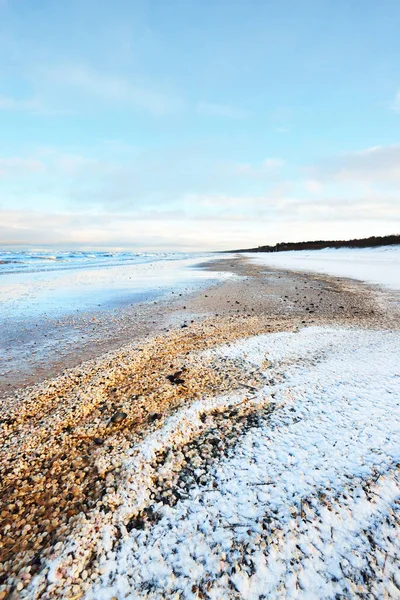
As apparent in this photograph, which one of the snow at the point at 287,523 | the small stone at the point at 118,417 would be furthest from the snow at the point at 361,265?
the small stone at the point at 118,417

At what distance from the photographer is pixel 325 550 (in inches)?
52.3

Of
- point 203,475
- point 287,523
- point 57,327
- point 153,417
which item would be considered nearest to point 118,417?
point 153,417

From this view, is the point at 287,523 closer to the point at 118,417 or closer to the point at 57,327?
the point at 118,417

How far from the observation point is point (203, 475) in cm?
180

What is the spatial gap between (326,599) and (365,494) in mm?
598

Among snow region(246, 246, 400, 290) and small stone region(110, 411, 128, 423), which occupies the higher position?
small stone region(110, 411, 128, 423)

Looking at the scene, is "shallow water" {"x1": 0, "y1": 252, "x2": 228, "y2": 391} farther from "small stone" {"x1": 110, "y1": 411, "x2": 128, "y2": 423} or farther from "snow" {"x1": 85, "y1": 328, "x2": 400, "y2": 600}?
"snow" {"x1": 85, "y1": 328, "x2": 400, "y2": 600}

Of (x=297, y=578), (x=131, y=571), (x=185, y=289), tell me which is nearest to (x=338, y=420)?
(x=297, y=578)

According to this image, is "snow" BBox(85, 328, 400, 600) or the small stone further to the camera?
the small stone

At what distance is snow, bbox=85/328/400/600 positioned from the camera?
1221mm

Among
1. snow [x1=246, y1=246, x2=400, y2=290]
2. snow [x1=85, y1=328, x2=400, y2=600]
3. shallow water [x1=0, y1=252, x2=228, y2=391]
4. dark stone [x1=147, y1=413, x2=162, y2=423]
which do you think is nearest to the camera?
snow [x1=85, y1=328, x2=400, y2=600]

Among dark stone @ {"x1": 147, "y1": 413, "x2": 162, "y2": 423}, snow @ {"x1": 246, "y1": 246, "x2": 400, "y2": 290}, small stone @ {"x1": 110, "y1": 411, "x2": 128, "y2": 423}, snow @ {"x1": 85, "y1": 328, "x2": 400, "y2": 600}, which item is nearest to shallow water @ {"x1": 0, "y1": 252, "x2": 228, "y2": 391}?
small stone @ {"x1": 110, "y1": 411, "x2": 128, "y2": 423}

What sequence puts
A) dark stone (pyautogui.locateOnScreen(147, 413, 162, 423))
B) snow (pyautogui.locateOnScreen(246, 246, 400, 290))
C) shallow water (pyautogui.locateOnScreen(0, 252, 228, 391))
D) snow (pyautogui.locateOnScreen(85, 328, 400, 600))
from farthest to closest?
snow (pyautogui.locateOnScreen(246, 246, 400, 290))
shallow water (pyautogui.locateOnScreen(0, 252, 228, 391))
dark stone (pyautogui.locateOnScreen(147, 413, 162, 423))
snow (pyautogui.locateOnScreen(85, 328, 400, 600))

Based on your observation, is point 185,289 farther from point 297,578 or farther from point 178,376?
point 297,578
